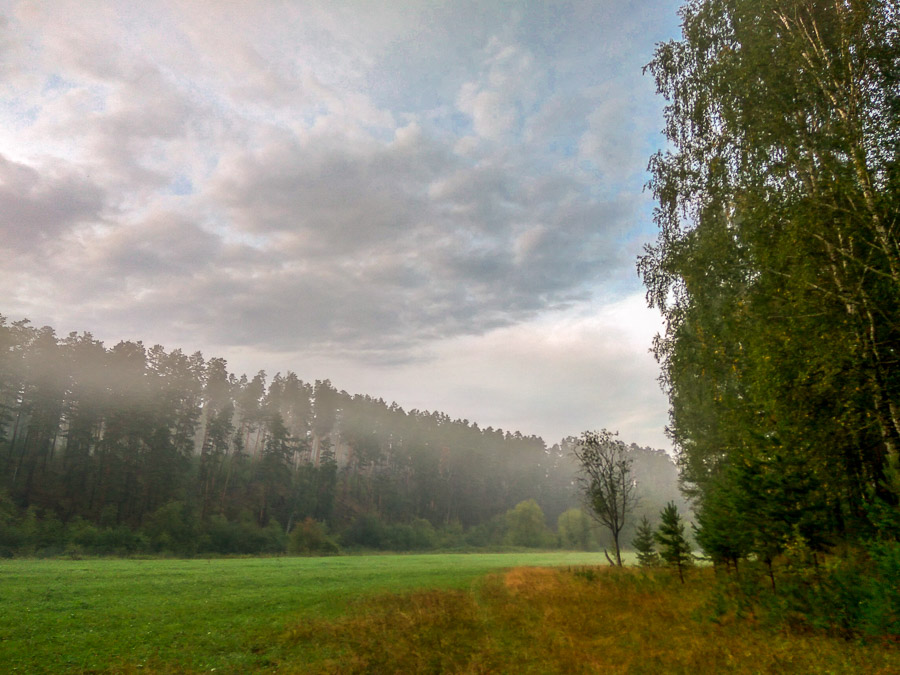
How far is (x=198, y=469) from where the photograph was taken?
8081 centimetres

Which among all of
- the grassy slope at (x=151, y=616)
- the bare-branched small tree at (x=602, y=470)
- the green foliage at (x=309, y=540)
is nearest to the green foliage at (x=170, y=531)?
the green foliage at (x=309, y=540)

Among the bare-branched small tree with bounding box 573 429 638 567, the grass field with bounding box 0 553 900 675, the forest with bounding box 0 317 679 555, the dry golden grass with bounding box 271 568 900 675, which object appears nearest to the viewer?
the dry golden grass with bounding box 271 568 900 675

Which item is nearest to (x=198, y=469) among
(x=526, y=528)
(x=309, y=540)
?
(x=309, y=540)

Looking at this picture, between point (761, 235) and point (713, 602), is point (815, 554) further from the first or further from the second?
point (761, 235)

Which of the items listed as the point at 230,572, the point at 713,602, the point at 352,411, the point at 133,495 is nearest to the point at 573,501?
the point at 352,411

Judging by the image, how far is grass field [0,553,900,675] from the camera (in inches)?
456

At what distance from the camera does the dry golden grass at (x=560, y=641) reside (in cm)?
1104

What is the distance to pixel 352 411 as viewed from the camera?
11181 cm

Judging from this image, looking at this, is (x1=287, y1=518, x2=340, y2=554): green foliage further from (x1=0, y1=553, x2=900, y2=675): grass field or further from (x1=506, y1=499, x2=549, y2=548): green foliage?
(x1=506, y1=499, x2=549, y2=548): green foliage

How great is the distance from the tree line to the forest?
127 ft

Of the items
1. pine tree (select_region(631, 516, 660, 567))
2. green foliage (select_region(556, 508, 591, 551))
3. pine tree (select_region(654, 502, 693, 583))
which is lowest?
green foliage (select_region(556, 508, 591, 551))

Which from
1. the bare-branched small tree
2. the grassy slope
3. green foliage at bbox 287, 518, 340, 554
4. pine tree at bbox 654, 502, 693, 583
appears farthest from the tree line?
green foliage at bbox 287, 518, 340, 554

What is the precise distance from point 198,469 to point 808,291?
86.4 metres

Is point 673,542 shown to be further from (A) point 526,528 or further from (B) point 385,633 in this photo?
(A) point 526,528
